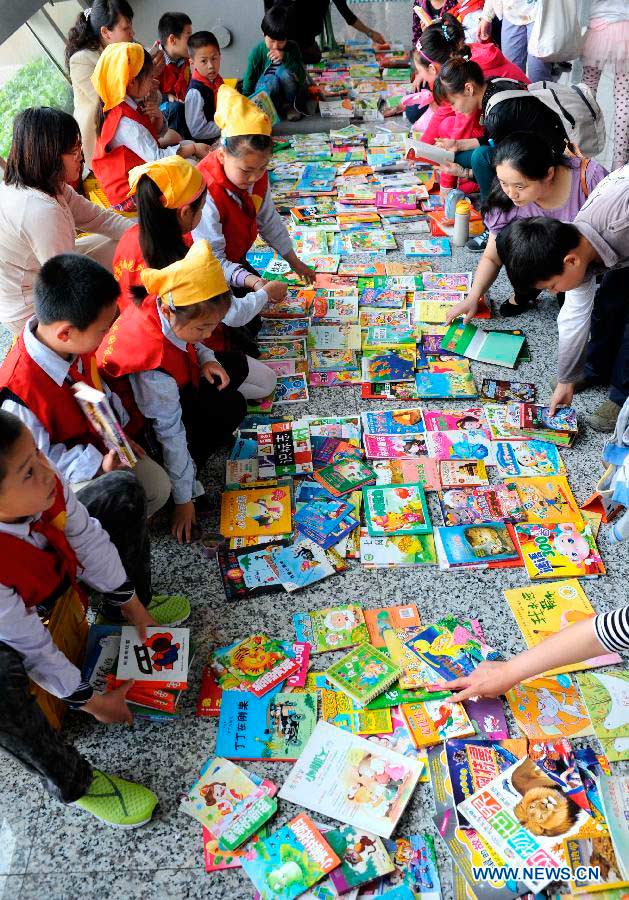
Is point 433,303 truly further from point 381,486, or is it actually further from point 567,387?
point 381,486

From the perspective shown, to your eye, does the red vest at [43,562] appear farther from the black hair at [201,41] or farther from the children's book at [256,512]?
the black hair at [201,41]

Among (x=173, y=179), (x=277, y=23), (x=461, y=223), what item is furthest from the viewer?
(x=277, y=23)

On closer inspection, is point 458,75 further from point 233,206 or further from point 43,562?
point 43,562

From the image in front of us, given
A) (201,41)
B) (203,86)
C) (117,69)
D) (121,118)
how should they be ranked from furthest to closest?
1. (203,86)
2. (201,41)
3. (121,118)
4. (117,69)

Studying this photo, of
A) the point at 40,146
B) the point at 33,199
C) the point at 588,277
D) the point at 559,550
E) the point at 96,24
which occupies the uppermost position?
the point at 96,24

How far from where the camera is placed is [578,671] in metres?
1.76

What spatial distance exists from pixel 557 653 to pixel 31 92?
4508mm

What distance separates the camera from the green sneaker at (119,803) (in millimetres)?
1543

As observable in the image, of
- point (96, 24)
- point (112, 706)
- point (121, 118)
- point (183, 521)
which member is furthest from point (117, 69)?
point (112, 706)

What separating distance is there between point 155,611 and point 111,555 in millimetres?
347

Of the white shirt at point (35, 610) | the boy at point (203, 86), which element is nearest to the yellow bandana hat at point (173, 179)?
the white shirt at point (35, 610)

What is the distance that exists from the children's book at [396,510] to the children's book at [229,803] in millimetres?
814

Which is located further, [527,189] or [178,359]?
[527,189]

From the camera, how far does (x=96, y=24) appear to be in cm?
364
